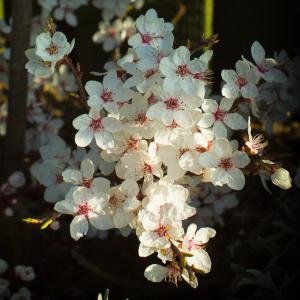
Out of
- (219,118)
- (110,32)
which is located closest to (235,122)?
(219,118)

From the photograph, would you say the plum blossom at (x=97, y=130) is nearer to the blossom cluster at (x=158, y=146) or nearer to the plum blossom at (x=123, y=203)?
the blossom cluster at (x=158, y=146)

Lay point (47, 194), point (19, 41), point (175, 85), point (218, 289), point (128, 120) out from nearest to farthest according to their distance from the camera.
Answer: point (175, 85) < point (128, 120) < point (47, 194) < point (19, 41) < point (218, 289)

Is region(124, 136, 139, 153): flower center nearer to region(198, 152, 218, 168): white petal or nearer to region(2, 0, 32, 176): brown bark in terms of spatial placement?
region(198, 152, 218, 168): white petal

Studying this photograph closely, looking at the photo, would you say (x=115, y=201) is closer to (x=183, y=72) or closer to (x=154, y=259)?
(x=183, y=72)

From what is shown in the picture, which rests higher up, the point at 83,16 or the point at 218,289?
the point at 83,16

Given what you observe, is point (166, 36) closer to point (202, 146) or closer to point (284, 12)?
point (202, 146)

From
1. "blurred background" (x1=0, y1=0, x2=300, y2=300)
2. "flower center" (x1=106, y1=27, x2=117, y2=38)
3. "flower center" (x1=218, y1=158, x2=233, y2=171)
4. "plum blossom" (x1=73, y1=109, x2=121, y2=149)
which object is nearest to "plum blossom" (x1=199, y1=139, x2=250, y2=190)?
"flower center" (x1=218, y1=158, x2=233, y2=171)

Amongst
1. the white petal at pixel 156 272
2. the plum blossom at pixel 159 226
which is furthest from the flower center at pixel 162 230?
the white petal at pixel 156 272

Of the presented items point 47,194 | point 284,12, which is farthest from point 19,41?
point 284,12
